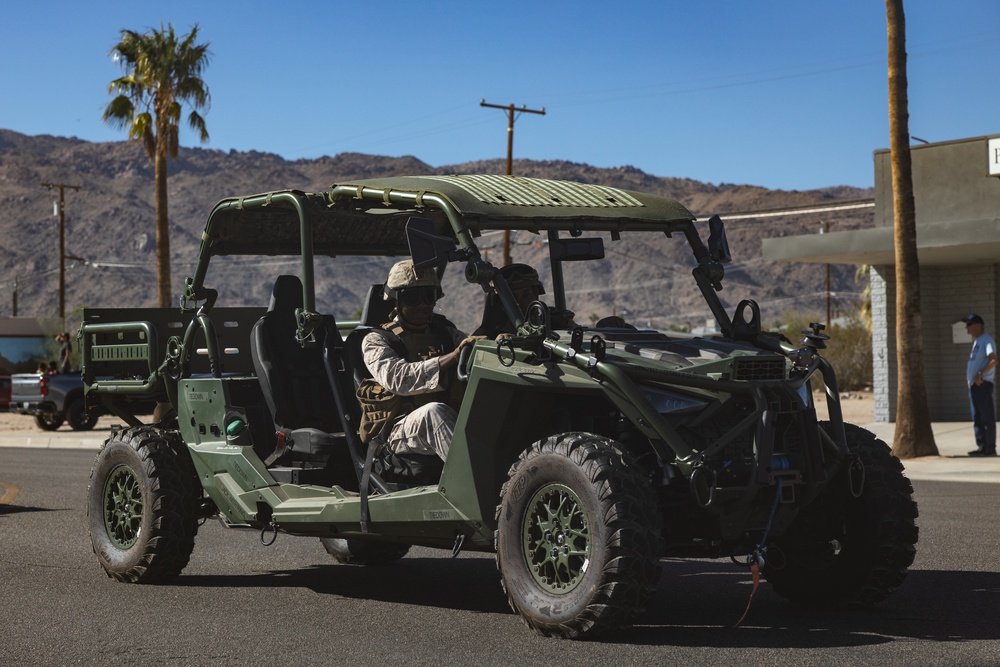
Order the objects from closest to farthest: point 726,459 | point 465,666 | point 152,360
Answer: point 465,666
point 726,459
point 152,360

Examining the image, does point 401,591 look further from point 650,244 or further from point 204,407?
point 650,244

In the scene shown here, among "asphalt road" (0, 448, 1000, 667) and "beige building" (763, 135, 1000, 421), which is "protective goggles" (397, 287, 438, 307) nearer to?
"asphalt road" (0, 448, 1000, 667)

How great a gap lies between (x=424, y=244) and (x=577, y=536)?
158cm

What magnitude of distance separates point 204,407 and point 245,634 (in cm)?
232

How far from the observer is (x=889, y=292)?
90.5ft

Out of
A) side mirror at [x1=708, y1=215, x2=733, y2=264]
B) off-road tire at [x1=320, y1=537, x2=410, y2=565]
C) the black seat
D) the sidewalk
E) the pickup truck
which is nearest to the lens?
side mirror at [x1=708, y1=215, x2=733, y2=264]

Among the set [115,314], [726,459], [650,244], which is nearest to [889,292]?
[115,314]

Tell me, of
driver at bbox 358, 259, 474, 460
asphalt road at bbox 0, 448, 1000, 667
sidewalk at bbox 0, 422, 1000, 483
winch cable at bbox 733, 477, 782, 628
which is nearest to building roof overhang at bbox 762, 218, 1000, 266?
sidewalk at bbox 0, 422, 1000, 483

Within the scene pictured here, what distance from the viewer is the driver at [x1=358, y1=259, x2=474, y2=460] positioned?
7656 mm

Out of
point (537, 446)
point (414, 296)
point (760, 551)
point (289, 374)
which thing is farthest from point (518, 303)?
point (760, 551)

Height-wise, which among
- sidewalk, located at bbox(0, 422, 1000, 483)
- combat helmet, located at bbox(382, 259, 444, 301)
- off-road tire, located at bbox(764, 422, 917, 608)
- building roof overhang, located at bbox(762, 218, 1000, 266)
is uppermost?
building roof overhang, located at bbox(762, 218, 1000, 266)

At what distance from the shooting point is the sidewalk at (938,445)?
17928mm

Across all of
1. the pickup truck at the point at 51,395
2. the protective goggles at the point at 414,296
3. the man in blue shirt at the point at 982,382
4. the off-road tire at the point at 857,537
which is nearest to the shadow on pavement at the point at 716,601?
the off-road tire at the point at 857,537

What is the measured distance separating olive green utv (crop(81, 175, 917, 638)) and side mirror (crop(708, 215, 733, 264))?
2 centimetres
